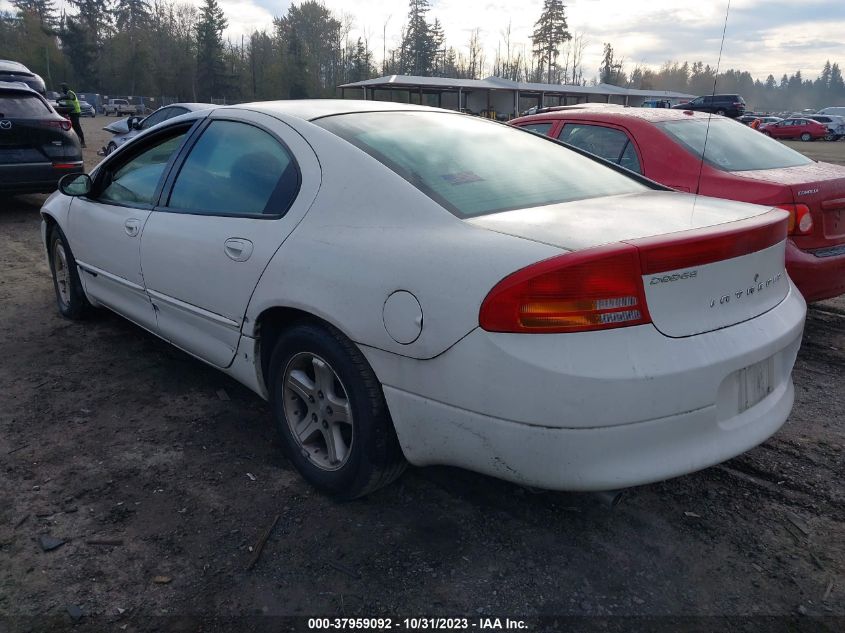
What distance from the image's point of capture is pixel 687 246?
1.98 meters

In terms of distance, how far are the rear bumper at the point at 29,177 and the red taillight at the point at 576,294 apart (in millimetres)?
8261

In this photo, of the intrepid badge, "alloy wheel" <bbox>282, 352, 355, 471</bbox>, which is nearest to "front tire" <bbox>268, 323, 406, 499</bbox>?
"alloy wheel" <bbox>282, 352, 355, 471</bbox>

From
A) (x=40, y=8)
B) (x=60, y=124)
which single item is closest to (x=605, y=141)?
(x=60, y=124)

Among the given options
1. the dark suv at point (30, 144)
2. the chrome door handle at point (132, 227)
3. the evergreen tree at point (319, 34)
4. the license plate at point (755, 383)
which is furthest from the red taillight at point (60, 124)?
the evergreen tree at point (319, 34)

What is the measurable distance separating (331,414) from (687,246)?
1405mm

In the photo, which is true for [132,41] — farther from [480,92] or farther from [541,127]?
[541,127]

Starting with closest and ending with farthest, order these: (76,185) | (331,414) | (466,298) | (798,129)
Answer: (466,298) < (331,414) < (76,185) < (798,129)

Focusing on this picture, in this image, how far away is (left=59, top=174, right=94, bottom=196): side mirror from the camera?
13.4 ft

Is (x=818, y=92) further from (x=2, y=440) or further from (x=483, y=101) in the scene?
(x=2, y=440)

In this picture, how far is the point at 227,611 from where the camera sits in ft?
6.68

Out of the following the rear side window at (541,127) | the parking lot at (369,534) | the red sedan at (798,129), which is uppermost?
the rear side window at (541,127)

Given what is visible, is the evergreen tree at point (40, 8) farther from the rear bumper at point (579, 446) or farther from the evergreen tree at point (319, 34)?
the rear bumper at point (579, 446)

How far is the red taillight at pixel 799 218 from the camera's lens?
405 centimetres

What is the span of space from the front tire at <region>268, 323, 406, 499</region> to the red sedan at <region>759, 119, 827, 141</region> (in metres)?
42.2
